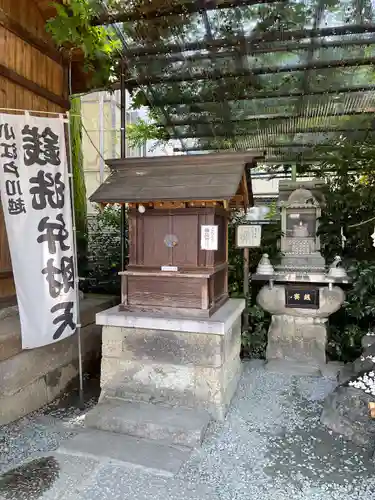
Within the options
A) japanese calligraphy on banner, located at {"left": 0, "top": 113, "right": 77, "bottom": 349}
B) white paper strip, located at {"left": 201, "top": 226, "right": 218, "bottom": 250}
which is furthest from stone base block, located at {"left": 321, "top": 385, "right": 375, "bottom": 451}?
japanese calligraphy on banner, located at {"left": 0, "top": 113, "right": 77, "bottom": 349}

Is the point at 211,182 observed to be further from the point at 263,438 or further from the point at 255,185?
the point at 255,185

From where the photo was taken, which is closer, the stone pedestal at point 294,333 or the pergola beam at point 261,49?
the pergola beam at point 261,49

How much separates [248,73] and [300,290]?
387 centimetres

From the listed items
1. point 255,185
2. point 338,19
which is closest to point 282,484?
point 338,19

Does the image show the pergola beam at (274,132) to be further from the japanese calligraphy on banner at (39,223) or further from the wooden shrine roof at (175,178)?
the japanese calligraphy on banner at (39,223)

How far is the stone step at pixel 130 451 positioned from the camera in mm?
3484

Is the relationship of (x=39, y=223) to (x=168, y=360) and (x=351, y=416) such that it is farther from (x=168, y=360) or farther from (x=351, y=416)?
(x=351, y=416)

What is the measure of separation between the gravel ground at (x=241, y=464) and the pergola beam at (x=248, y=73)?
5.24 meters

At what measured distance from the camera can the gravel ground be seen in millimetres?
3135

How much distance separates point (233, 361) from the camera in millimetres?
5152

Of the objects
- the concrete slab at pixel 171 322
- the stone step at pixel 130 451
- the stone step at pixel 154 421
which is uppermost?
the concrete slab at pixel 171 322

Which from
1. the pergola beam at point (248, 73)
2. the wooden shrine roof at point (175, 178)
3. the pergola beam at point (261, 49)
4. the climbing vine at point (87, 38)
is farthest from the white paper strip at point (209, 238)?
the pergola beam at point (248, 73)

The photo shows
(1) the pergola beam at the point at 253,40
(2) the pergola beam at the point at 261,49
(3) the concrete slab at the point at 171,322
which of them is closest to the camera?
(3) the concrete slab at the point at 171,322

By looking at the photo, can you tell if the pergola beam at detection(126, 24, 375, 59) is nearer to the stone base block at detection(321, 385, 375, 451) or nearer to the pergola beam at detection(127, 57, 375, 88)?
the pergola beam at detection(127, 57, 375, 88)
